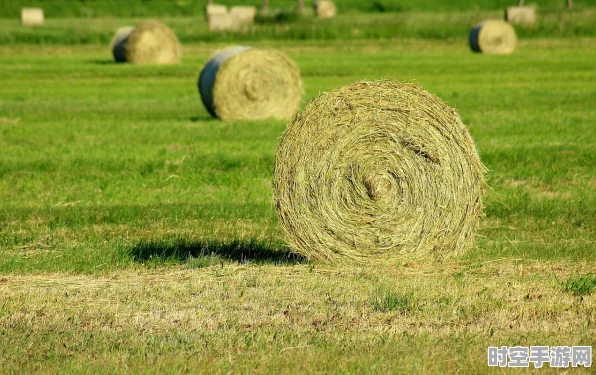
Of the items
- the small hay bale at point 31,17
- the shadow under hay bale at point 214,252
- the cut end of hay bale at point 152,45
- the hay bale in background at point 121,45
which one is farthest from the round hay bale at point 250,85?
the small hay bale at point 31,17

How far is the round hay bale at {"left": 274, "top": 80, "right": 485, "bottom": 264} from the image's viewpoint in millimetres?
9453

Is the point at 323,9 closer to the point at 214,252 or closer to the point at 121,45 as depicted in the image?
the point at 121,45

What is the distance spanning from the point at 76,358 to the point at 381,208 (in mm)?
3549

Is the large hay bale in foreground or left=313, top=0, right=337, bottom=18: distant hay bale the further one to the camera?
left=313, top=0, right=337, bottom=18: distant hay bale

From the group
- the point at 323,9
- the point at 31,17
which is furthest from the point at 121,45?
the point at 323,9

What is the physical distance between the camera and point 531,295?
847 cm

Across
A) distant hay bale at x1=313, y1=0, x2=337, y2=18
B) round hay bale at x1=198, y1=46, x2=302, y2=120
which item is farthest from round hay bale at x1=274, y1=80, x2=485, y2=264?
distant hay bale at x1=313, y1=0, x2=337, y2=18

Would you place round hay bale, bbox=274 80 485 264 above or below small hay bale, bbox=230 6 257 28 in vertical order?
above

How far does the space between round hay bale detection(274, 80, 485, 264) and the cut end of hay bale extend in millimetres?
26929

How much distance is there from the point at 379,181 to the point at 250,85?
12229mm

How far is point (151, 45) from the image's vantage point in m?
35.9

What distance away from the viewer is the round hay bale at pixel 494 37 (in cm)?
4125

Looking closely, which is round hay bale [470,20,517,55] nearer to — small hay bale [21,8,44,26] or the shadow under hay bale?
small hay bale [21,8,44,26]

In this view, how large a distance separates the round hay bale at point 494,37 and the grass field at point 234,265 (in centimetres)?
1903
